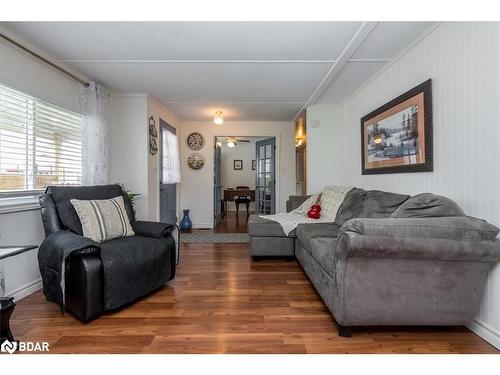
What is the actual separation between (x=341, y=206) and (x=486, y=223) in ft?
5.31

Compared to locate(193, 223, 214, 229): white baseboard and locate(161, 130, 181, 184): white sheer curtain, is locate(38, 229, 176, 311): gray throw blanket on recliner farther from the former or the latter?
locate(193, 223, 214, 229): white baseboard

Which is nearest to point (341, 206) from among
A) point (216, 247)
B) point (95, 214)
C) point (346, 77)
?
point (346, 77)

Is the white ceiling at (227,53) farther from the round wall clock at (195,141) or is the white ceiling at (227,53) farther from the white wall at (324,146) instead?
the round wall clock at (195,141)

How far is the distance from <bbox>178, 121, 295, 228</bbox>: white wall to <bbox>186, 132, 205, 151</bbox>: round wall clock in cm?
7

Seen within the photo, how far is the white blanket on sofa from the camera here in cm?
320

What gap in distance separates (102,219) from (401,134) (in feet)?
9.46

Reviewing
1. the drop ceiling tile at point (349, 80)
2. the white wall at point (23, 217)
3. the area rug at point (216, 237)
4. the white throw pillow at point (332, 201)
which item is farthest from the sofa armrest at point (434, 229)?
the area rug at point (216, 237)

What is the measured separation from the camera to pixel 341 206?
314cm

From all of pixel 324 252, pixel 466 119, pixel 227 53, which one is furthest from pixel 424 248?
pixel 227 53

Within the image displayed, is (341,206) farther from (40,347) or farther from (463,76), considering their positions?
(40,347)

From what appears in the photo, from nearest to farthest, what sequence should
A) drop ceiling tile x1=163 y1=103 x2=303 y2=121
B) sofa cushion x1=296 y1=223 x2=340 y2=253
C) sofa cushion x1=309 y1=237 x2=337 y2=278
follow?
sofa cushion x1=309 y1=237 x2=337 y2=278 → sofa cushion x1=296 y1=223 x2=340 y2=253 → drop ceiling tile x1=163 y1=103 x2=303 y2=121

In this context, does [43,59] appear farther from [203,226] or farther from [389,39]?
[203,226]

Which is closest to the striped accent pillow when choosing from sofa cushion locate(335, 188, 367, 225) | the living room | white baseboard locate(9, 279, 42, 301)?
the living room

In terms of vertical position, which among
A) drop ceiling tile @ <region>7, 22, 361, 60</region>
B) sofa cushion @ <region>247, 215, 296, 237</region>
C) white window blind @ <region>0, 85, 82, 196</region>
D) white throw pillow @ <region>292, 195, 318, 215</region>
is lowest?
sofa cushion @ <region>247, 215, 296, 237</region>
